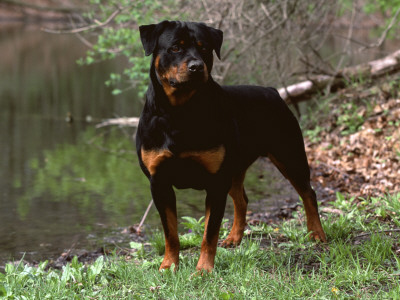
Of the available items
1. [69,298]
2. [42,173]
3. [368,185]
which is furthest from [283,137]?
[42,173]

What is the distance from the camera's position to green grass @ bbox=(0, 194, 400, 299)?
3957 mm

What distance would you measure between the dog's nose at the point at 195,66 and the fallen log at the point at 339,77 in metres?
7.06

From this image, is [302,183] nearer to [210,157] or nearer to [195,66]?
[210,157]

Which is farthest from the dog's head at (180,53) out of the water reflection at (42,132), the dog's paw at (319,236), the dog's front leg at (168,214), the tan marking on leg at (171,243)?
the water reflection at (42,132)

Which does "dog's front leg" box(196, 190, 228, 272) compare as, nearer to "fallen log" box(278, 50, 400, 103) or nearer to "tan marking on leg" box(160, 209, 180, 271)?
"tan marking on leg" box(160, 209, 180, 271)

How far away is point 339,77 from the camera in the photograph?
11.3 meters

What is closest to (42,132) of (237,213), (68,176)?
(68,176)

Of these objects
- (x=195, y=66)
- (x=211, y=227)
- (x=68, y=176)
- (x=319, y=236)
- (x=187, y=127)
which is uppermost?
(x=195, y=66)

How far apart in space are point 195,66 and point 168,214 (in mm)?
1253

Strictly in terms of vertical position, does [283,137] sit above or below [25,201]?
above

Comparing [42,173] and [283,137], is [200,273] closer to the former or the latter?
[283,137]

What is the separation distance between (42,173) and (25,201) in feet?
6.04

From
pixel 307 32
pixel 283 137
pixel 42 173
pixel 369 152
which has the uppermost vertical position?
pixel 307 32

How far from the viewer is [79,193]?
29.4 ft
